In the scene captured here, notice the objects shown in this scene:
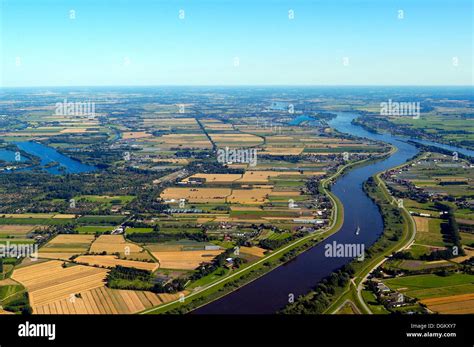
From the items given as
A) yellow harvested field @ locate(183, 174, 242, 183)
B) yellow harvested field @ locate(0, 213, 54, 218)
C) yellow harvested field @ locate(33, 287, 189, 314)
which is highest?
yellow harvested field @ locate(183, 174, 242, 183)

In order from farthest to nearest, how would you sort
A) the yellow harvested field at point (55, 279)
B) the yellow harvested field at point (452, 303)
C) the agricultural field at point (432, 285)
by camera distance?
the yellow harvested field at point (55, 279) → the agricultural field at point (432, 285) → the yellow harvested field at point (452, 303)

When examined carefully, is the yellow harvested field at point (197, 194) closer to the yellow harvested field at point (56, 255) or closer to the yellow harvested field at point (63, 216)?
the yellow harvested field at point (63, 216)

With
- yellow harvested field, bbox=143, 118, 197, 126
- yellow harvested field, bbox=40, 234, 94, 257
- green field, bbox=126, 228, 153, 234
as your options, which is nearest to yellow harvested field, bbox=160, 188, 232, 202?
green field, bbox=126, 228, 153, 234

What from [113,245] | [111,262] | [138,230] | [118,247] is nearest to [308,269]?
[111,262]

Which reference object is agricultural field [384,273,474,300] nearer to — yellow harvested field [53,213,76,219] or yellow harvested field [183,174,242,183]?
yellow harvested field [53,213,76,219]

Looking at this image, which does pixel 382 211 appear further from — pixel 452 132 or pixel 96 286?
pixel 452 132

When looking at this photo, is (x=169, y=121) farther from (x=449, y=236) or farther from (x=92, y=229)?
(x=449, y=236)

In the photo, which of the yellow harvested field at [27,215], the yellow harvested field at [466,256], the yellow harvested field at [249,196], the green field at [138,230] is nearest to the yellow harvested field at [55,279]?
the green field at [138,230]
